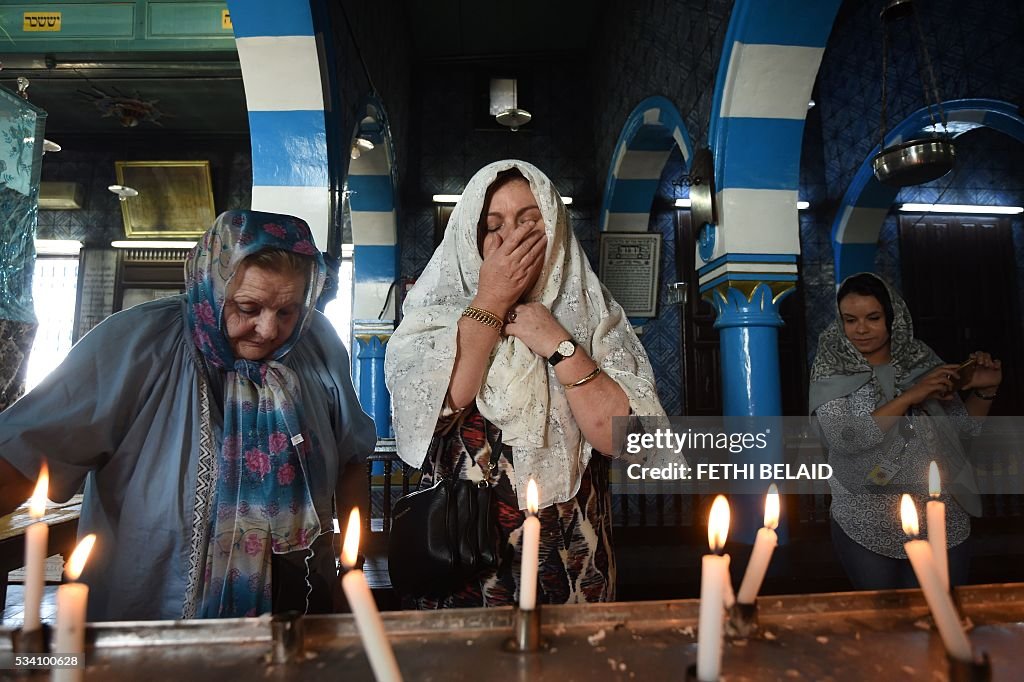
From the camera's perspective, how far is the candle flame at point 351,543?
73 centimetres

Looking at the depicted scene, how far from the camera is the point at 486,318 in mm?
1373

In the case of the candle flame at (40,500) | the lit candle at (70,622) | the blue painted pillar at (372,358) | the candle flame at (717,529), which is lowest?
the lit candle at (70,622)

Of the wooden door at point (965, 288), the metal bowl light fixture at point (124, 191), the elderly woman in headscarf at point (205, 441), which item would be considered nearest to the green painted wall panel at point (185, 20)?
the metal bowl light fixture at point (124, 191)

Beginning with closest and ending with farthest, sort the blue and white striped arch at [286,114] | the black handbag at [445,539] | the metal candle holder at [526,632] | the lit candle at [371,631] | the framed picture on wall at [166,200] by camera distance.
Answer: the lit candle at [371,631]
the metal candle holder at [526,632]
the black handbag at [445,539]
the blue and white striped arch at [286,114]
the framed picture on wall at [166,200]

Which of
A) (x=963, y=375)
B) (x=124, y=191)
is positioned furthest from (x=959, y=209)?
(x=124, y=191)

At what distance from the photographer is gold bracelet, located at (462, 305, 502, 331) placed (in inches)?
53.9

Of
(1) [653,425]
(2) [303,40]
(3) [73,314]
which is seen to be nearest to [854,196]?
(2) [303,40]

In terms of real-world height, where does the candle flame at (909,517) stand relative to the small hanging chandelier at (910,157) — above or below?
below

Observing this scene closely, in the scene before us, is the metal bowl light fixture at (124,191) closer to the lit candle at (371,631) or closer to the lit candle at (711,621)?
the lit candle at (371,631)

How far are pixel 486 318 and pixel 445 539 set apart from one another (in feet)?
1.66

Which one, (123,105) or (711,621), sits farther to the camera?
(123,105)

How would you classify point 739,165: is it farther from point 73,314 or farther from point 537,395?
point 73,314

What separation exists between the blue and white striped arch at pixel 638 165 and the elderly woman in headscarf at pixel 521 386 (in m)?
4.03

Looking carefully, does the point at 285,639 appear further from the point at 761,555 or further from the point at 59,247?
the point at 59,247
